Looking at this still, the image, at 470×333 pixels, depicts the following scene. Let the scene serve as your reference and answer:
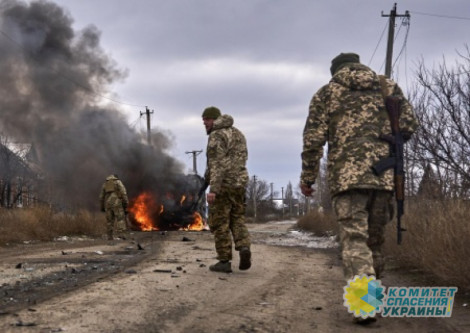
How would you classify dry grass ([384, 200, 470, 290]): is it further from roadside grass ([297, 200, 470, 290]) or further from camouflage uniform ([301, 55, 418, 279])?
camouflage uniform ([301, 55, 418, 279])

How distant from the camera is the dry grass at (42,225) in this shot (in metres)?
12.6

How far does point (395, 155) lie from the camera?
3.92 m

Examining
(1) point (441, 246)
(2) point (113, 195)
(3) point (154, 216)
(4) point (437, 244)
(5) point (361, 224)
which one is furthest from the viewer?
(3) point (154, 216)

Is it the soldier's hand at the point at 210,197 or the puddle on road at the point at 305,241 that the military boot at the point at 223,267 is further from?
the puddle on road at the point at 305,241

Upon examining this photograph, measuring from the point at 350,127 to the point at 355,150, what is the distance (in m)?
0.20

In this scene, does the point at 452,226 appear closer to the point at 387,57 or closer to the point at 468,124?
the point at 468,124

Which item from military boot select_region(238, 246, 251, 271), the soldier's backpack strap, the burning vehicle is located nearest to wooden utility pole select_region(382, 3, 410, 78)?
the soldier's backpack strap

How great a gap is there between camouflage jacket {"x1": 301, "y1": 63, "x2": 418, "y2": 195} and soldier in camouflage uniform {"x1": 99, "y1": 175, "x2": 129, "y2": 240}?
10.8m

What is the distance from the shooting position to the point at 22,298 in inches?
168

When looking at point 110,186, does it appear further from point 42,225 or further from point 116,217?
point 42,225

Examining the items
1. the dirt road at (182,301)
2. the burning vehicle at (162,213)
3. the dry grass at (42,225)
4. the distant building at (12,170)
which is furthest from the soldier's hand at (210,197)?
the distant building at (12,170)

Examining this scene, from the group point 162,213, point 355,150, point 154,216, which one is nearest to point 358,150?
point 355,150

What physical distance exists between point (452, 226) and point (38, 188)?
3592 centimetres

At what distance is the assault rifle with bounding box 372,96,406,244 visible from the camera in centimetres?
384
